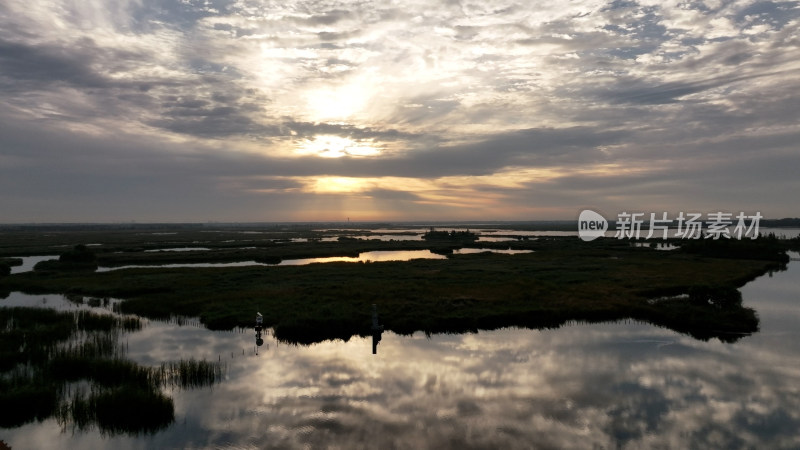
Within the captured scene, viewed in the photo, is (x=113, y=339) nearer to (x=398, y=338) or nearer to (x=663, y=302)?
(x=398, y=338)

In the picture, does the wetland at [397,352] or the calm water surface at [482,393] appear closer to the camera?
the calm water surface at [482,393]

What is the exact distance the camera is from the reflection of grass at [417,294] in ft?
93.5

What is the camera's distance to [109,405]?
50.3ft

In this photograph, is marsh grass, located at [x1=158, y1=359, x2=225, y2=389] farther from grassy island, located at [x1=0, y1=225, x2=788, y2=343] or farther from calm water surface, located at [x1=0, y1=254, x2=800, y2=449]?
grassy island, located at [x1=0, y1=225, x2=788, y2=343]

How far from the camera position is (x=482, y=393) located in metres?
17.7

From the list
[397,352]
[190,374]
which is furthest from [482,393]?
[190,374]

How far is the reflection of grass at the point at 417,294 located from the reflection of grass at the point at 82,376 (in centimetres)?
621

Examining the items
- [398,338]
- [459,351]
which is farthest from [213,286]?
[459,351]

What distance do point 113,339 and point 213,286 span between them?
662 inches

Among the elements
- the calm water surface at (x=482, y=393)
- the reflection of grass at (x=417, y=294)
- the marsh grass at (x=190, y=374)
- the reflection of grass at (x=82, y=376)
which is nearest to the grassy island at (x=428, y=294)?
the reflection of grass at (x=417, y=294)

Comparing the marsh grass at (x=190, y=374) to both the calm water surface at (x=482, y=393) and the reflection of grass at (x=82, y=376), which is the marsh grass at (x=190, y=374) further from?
the calm water surface at (x=482, y=393)

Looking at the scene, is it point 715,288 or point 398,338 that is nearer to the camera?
point 398,338

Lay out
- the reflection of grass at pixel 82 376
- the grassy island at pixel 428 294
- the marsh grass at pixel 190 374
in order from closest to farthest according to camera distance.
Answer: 1. the reflection of grass at pixel 82 376
2. the marsh grass at pixel 190 374
3. the grassy island at pixel 428 294

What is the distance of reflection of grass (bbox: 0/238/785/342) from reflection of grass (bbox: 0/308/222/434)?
6.21 metres
